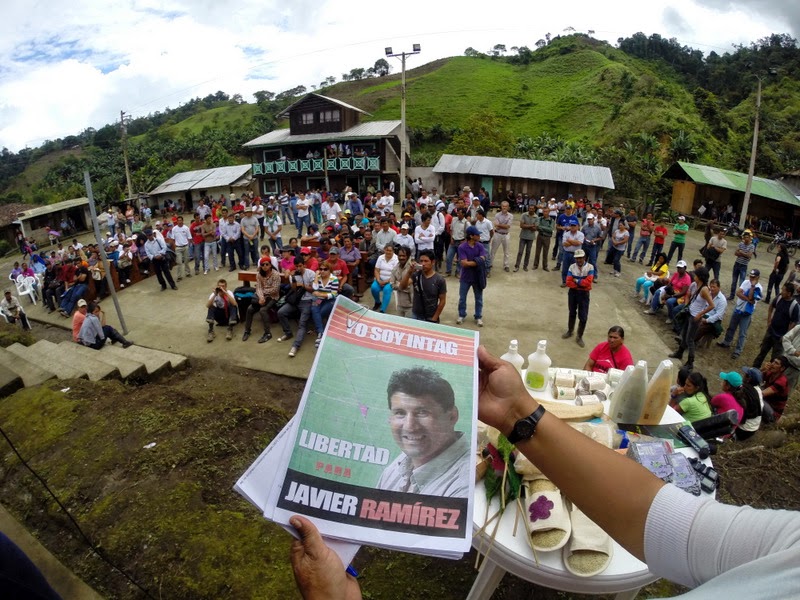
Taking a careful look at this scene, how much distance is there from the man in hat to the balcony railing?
2304cm

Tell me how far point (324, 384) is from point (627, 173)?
26.5 metres

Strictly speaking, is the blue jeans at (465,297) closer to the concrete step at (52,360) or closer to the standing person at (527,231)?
the standing person at (527,231)

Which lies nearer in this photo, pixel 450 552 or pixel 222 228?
pixel 450 552

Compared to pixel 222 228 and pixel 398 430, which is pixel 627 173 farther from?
pixel 398 430

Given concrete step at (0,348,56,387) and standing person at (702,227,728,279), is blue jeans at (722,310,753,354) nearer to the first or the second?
standing person at (702,227,728,279)

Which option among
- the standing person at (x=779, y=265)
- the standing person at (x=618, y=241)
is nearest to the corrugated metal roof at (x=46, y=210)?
the standing person at (x=618, y=241)

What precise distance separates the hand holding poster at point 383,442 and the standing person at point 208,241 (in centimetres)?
1085

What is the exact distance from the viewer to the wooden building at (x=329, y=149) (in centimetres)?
2794

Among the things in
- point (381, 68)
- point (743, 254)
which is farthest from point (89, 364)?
point (381, 68)

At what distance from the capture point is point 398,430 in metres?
1.45

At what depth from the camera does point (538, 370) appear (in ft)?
10.6

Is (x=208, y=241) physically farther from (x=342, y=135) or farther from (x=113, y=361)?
(x=342, y=135)

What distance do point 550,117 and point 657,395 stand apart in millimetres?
48241

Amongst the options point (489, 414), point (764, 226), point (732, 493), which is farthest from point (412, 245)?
point (764, 226)
